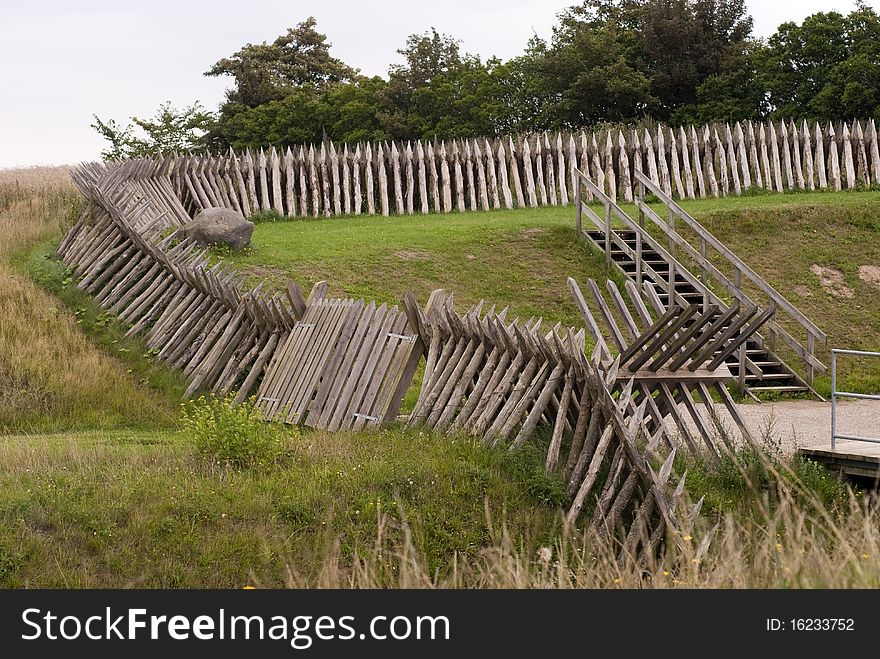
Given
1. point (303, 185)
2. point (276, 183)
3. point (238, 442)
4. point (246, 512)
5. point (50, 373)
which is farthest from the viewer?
point (303, 185)

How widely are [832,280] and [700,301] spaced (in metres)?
2.61

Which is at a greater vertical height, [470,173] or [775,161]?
[470,173]

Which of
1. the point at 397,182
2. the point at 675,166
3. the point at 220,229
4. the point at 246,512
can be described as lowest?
the point at 246,512

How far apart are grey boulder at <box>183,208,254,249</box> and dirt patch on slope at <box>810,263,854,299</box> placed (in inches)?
384

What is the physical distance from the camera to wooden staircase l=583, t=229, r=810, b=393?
1520 cm

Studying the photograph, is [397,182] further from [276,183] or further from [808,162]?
[808,162]

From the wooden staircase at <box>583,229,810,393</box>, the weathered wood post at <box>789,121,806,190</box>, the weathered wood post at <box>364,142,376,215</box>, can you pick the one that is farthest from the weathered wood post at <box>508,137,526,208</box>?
the weathered wood post at <box>789,121,806,190</box>

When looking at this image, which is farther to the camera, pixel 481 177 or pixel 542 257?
pixel 481 177

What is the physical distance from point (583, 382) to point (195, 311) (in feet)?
23.8

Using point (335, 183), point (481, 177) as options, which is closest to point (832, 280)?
point (481, 177)

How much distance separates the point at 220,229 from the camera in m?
18.7

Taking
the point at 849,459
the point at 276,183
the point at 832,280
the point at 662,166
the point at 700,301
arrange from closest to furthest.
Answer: the point at 849,459
the point at 700,301
the point at 832,280
the point at 276,183
the point at 662,166

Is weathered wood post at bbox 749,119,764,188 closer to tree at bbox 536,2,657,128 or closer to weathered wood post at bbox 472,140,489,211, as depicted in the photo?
A: weathered wood post at bbox 472,140,489,211
